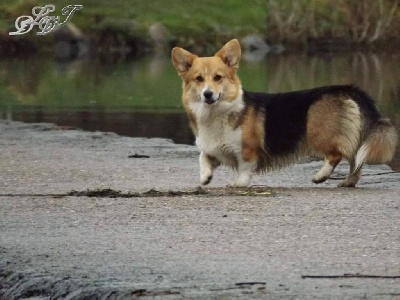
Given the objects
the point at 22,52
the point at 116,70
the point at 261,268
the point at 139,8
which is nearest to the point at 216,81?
the point at 261,268

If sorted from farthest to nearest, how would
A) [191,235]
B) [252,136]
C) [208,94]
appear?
[252,136] < [208,94] < [191,235]

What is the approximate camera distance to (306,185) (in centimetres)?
1216

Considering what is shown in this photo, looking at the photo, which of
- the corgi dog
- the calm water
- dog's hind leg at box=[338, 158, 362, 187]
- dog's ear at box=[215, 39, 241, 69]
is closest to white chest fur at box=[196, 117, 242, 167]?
A: the corgi dog

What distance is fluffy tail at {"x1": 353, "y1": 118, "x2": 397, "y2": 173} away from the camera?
11.4 metres

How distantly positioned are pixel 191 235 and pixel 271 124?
3.13 meters

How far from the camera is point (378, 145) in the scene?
37.4 feet

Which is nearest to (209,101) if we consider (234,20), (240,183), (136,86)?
(240,183)

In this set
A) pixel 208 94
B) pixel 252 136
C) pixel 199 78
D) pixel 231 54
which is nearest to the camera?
pixel 208 94

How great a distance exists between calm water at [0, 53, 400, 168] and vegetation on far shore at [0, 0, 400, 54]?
7.39m

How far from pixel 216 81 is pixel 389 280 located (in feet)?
14.8

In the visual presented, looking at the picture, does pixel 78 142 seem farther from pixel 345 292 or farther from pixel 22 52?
pixel 22 52

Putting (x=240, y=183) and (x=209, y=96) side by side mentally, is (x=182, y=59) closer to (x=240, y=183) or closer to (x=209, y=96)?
(x=209, y=96)

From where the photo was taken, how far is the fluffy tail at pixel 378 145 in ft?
37.4

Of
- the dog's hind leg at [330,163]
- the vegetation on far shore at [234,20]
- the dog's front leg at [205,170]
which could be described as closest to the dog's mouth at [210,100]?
the dog's front leg at [205,170]
